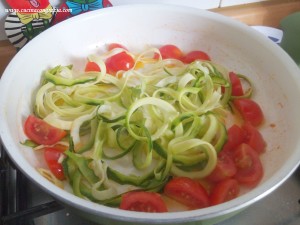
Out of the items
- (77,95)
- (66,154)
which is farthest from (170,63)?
(66,154)

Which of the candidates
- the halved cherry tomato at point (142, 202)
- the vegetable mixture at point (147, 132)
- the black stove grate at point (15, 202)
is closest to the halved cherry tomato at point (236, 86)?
the vegetable mixture at point (147, 132)

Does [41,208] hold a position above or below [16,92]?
below

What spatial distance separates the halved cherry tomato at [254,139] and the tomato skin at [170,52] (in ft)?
0.84

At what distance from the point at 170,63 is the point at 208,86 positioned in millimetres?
124

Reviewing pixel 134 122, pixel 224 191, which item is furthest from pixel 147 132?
pixel 224 191

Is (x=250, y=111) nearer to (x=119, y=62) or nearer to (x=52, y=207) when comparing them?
(x=119, y=62)

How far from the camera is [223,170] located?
666 millimetres

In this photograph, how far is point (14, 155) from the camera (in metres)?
0.59

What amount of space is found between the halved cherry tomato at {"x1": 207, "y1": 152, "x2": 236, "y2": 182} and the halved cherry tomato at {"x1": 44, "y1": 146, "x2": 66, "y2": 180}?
0.26m

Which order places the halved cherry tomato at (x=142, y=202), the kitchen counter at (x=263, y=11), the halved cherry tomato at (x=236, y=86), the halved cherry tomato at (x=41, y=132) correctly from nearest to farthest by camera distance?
the halved cherry tomato at (x=142, y=202) → the halved cherry tomato at (x=41, y=132) → the halved cherry tomato at (x=236, y=86) → the kitchen counter at (x=263, y=11)

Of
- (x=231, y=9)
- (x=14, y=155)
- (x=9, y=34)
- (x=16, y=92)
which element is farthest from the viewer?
(x=231, y=9)

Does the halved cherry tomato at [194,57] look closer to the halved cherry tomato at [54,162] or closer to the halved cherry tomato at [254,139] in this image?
the halved cherry tomato at [254,139]

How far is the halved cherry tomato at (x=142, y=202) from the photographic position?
23.8 inches

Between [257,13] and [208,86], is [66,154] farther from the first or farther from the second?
[257,13]
